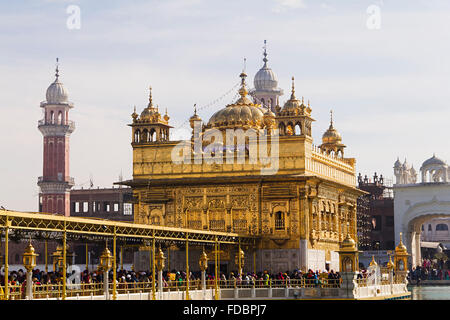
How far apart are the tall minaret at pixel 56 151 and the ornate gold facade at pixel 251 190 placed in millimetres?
36082

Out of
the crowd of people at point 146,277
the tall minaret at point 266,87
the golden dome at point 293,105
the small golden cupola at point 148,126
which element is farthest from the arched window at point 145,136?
the tall minaret at point 266,87

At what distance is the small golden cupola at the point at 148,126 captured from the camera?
39.4 meters

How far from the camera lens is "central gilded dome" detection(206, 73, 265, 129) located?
41219 millimetres

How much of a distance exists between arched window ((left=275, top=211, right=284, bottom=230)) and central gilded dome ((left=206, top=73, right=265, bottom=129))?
18.4 feet

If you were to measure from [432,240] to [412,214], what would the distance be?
2072 cm

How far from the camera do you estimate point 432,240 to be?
8031 cm

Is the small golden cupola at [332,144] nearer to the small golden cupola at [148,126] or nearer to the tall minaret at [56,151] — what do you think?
the small golden cupola at [148,126]

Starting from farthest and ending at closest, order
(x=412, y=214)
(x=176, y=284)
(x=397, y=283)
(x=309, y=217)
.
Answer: (x=412, y=214) → (x=397, y=283) → (x=309, y=217) → (x=176, y=284)

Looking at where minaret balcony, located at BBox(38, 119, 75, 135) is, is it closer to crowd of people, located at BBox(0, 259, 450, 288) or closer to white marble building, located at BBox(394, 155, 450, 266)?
white marble building, located at BBox(394, 155, 450, 266)

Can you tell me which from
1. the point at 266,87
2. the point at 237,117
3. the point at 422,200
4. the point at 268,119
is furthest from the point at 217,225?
the point at 266,87

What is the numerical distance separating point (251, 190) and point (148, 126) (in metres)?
5.82

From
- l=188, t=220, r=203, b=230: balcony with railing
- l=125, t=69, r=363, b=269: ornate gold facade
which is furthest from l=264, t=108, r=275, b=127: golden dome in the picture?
l=188, t=220, r=203, b=230: balcony with railing
